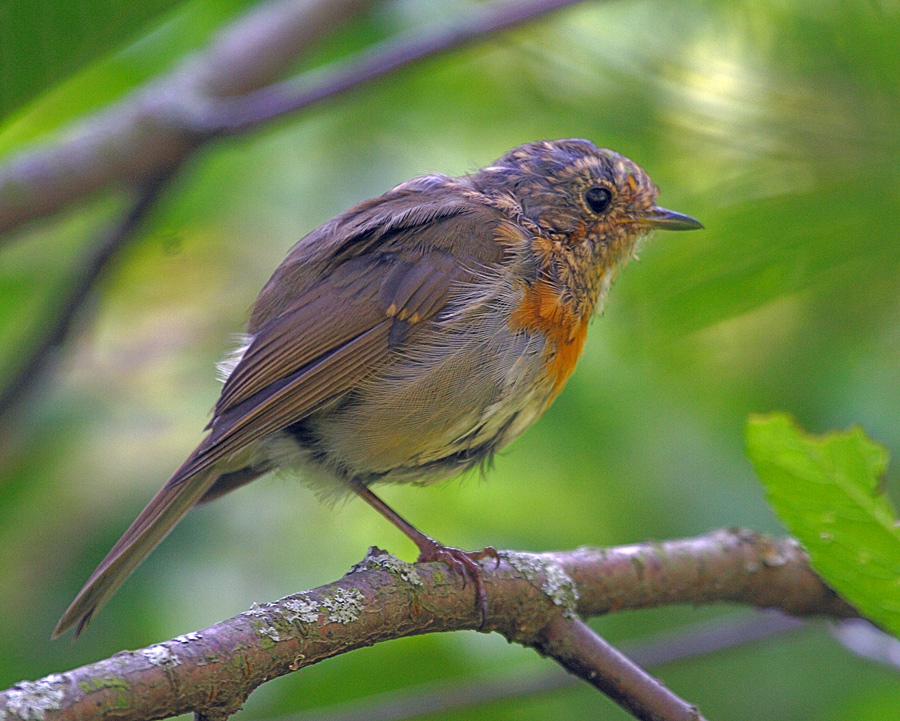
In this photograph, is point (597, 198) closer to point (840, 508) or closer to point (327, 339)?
point (327, 339)

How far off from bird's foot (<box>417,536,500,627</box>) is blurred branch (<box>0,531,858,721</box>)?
0.06ft

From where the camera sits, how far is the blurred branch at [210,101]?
3303 millimetres

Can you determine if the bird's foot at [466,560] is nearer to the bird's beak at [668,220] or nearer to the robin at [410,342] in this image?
the robin at [410,342]

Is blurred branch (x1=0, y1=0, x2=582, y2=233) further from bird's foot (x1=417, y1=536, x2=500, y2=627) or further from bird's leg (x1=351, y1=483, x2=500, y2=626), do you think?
bird's foot (x1=417, y1=536, x2=500, y2=627)

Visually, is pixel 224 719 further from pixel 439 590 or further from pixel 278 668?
pixel 439 590

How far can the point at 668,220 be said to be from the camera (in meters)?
3.34

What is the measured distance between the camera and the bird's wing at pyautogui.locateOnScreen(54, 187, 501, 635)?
9.70ft

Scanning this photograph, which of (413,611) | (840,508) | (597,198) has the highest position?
(597,198)

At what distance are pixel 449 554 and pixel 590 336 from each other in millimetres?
1697

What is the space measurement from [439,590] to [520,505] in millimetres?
1472

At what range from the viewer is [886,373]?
3551 millimetres

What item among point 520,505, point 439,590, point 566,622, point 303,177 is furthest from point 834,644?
point 303,177

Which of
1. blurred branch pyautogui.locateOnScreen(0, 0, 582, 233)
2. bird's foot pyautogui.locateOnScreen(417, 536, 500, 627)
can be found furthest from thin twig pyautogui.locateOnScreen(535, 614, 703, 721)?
blurred branch pyautogui.locateOnScreen(0, 0, 582, 233)

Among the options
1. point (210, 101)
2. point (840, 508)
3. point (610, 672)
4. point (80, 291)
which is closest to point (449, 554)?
point (610, 672)
